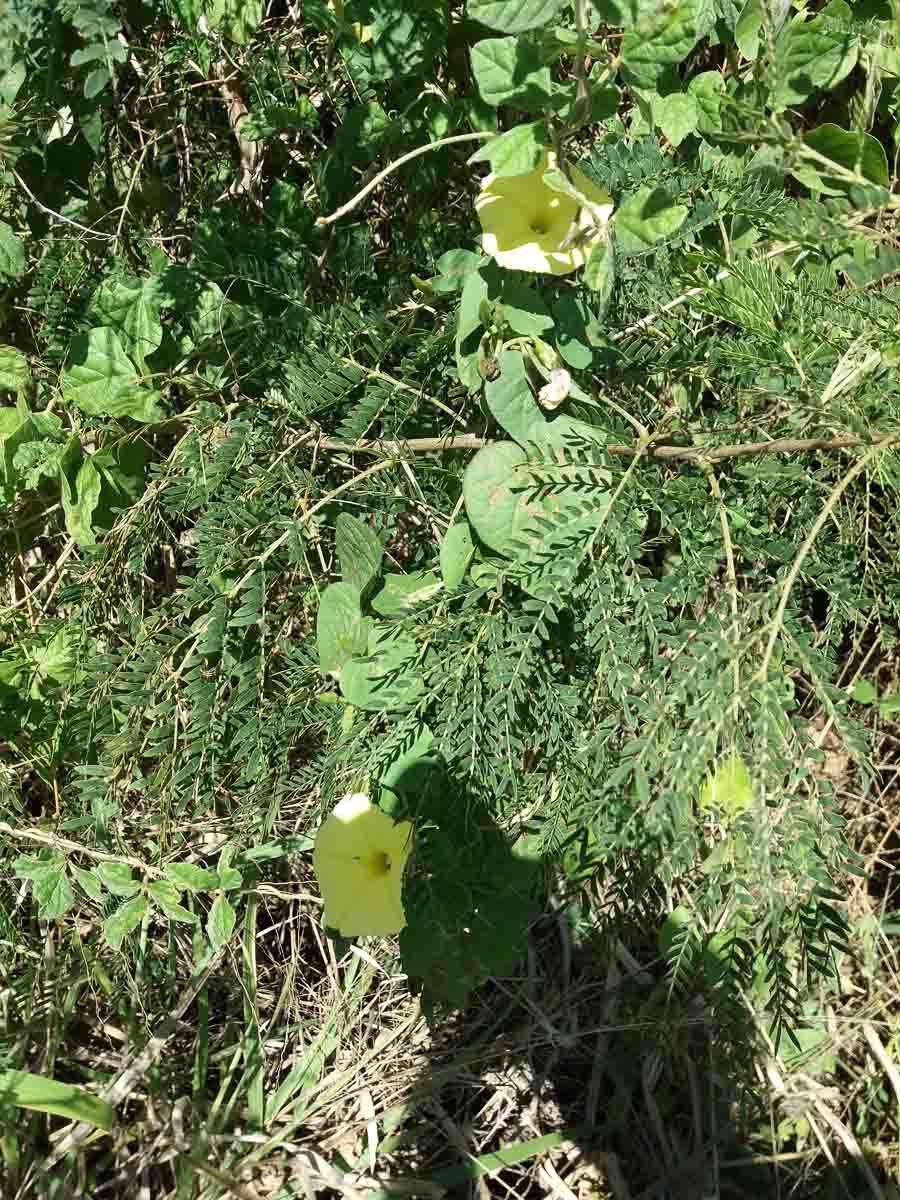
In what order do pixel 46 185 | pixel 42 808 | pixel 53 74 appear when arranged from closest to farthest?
pixel 53 74 → pixel 46 185 → pixel 42 808

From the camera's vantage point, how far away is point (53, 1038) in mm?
1463

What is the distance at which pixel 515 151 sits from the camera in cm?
108

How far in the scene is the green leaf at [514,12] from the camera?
0.96m

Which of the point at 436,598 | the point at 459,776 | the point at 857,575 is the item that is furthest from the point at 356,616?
the point at 857,575

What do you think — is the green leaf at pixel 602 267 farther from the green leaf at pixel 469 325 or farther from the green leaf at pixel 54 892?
the green leaf at pixel 54 892

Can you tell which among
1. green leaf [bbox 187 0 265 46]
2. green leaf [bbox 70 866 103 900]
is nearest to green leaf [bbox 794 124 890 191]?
green leaf [bbox 187 0 265 46]

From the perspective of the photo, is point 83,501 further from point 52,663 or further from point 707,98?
point 707,98

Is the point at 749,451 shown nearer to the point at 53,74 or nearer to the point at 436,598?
the point at 436,598

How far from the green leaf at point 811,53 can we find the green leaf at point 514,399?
42 centimetres

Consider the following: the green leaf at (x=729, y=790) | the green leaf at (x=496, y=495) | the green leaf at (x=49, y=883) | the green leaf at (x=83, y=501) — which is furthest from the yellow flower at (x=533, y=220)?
the green leaf at (x=49, y=883)

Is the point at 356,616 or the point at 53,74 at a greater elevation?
the point at 53,74

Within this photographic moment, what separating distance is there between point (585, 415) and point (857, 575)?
455mm

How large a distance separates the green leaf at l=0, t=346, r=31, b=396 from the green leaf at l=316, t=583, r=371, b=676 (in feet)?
1.88

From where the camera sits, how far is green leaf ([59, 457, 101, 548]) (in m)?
1.50
